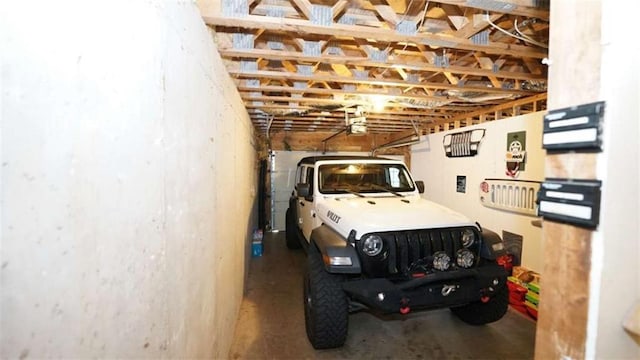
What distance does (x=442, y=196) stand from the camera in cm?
557

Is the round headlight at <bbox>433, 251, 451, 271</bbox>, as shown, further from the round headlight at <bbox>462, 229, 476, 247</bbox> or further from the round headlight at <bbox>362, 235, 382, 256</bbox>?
the round headlight at <bbox>362, 235, 382, 256</bbox>

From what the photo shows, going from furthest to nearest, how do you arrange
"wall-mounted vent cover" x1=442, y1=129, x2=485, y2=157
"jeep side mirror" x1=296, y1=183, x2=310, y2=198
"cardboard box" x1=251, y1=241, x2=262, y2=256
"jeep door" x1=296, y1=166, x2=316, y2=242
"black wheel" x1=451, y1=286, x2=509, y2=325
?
"cardboard box" x1=251, y1=241, x2=262, y2=256 → "wall-mounted vent cover" x1=442, y1=129, x2=485, y2=157 → "jeep door" x1=296, y1=166, x2=316, y2=242 → "jeep side mirror" x1=296, y1=183, x2=310, y2=198 → "black wheel" x1=451, y1=286, x2=509, y2=325

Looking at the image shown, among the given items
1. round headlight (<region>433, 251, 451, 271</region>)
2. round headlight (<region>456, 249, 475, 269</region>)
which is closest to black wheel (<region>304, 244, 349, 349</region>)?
round headlight (<region>433, 251, 451, 271</region>)

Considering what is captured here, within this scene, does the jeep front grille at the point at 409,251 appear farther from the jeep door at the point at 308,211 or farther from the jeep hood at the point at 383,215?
the jeep door at the point at 308,211

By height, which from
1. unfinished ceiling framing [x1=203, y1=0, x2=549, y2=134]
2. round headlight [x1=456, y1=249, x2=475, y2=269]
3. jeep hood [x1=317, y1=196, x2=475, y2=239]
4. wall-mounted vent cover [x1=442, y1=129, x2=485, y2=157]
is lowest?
round headlight [x1=456, y1=249, x2=475, y2=269]

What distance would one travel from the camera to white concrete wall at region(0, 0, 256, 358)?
0.55 meters

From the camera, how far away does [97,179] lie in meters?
0.73

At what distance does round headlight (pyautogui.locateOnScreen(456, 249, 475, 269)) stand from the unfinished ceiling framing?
5.22 feet

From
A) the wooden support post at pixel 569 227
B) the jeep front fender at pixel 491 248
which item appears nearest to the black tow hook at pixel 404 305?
the jeep front fender at pixel 491 248

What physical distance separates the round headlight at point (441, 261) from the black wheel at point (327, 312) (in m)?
0.79

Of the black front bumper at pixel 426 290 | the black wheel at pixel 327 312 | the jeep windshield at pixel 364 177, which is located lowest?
the black wheel at pixel 327 312

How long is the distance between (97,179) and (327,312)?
2106 millimetres

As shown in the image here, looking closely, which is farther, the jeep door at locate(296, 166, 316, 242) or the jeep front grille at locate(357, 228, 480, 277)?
the jeep door at locate(296, 166, 316, 242)

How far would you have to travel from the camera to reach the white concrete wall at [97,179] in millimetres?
553
